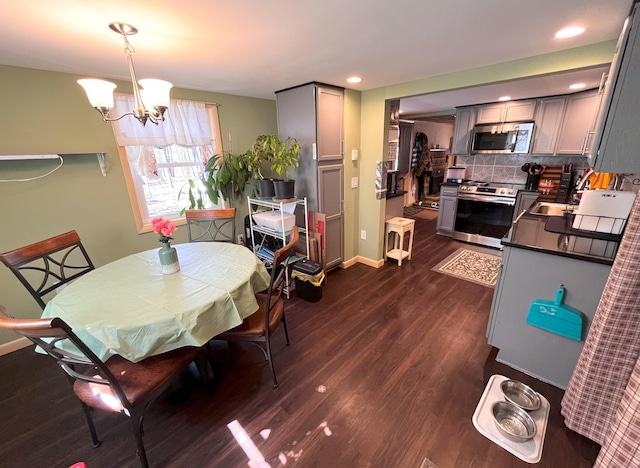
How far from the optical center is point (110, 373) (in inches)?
45.1

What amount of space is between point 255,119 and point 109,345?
9.73 feet

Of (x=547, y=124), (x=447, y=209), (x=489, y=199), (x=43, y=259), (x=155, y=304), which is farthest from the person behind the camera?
Answer: (x=447, y=209)

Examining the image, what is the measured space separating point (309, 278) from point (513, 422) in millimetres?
1829

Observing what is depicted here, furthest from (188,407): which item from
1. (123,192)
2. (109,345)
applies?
(123,192)

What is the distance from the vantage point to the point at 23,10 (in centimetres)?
120

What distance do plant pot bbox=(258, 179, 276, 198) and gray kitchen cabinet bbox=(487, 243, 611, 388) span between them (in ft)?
7.05

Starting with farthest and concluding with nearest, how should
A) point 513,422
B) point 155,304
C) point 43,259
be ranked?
point 43,259
point 513,422
point 155,304

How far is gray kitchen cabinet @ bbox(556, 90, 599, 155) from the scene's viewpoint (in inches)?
136

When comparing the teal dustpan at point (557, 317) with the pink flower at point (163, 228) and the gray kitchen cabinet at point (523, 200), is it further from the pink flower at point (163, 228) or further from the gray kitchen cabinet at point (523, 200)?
the gray kitchen cabinet at point (523, 200)

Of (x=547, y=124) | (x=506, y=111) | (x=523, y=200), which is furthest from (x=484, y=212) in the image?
(x=506, y=111)

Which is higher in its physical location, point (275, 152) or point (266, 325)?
point (275, 152)

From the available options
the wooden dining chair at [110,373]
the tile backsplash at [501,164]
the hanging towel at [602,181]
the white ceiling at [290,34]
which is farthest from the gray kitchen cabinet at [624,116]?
the tile backsplash at [501,164]

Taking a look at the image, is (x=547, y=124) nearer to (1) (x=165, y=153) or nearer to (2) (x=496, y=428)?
(2) (x=496, y=428)

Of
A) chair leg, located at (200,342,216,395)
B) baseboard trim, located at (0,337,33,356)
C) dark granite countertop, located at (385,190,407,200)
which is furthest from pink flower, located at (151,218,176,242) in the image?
dark granite countertop, located at (385,190,407,200)
